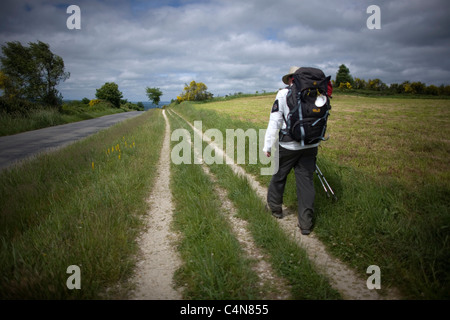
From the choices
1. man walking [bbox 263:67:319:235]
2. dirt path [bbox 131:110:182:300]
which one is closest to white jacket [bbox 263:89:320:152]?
man walking [bbox 263:67:319:235]

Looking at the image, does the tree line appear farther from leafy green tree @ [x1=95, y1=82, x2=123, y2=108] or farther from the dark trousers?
the dark trousers

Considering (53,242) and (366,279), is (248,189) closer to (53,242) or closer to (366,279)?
(366,279)

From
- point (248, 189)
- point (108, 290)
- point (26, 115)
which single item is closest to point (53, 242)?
point (108, 290)

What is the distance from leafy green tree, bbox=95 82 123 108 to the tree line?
70.0 metres

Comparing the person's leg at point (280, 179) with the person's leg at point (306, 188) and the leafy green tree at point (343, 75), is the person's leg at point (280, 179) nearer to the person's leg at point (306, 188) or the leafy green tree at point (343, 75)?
the person's leg at point (306, 188)

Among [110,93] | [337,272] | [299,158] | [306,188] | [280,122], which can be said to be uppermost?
[110,93]

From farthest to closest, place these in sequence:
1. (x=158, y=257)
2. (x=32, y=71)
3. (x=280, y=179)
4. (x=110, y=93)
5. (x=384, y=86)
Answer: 1. (x=384, y=86)
2. (x=110, y=93)
3. (x=32, y=71)
4. (x=280, y=179)
5. (x=158, y=257)

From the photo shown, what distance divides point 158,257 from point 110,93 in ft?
240

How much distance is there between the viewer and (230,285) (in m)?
2.38

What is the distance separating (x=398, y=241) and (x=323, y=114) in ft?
6.23

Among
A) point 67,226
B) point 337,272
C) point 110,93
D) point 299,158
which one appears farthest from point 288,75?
point 110,93

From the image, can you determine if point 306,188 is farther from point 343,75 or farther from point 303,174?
point 343,75

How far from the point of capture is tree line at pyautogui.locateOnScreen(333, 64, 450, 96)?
196ft

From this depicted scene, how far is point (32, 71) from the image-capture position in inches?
853
